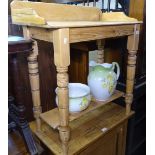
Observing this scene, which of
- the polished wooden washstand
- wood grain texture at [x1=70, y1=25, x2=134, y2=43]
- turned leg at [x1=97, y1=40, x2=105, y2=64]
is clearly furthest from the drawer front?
wood grain texture at [x1=70, y1=25, x2=134, y2=43]

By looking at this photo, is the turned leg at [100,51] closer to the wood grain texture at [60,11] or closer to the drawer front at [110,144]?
the wood grain texture at [60,11]

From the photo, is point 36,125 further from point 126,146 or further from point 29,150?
point 126,146

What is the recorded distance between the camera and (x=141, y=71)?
1.20m

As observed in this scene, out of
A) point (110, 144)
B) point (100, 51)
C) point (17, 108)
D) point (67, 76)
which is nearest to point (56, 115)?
point (17, 108)

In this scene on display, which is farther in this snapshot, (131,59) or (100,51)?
(100,51)

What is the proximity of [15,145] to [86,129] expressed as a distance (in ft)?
1.26

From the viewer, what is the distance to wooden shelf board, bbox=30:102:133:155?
90cm

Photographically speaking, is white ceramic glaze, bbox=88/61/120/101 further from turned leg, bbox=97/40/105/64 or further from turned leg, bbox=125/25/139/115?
turned leg, bbox=97/40/105/64

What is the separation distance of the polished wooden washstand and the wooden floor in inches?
3.8

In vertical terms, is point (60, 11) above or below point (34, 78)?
above

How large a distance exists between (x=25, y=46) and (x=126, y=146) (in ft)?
3.35

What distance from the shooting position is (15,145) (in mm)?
947

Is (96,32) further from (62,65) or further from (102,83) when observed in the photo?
(102,83)
